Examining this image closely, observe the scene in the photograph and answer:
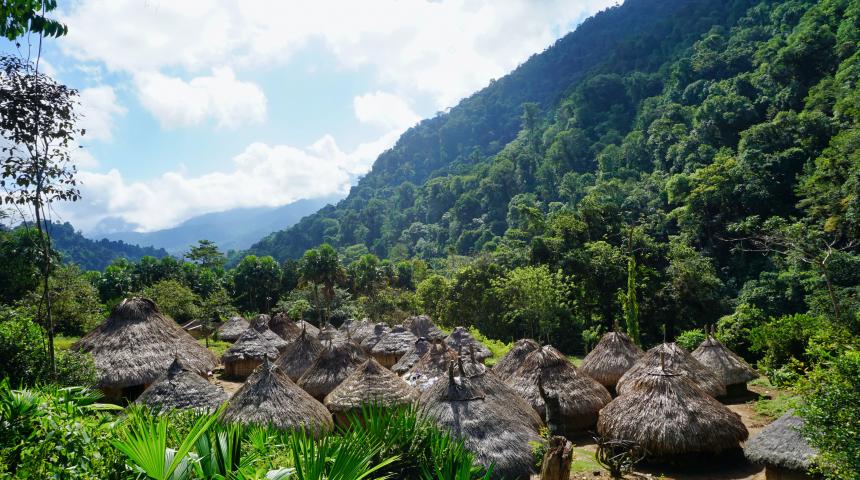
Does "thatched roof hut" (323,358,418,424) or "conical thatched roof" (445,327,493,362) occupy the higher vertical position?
"thatched roof hut" (323,358,418,424)

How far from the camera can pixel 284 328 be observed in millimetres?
27469

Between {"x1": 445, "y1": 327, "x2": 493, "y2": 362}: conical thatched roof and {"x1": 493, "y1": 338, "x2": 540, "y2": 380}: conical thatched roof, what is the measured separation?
3812 mm

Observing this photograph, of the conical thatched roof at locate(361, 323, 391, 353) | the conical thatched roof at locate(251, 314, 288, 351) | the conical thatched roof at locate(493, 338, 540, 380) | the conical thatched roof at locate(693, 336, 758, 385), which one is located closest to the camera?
the conical thatched roof at locate(493, 338, 540, 380)

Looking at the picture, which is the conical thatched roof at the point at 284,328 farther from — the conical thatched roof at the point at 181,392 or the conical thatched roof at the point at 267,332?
the conical thatched roof at the point at 181,392

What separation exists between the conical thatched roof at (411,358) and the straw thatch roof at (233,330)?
46.5 feet

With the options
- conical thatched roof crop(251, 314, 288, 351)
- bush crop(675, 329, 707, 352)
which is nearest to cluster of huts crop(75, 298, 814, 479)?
bush crop(675, 329, 707, 352)

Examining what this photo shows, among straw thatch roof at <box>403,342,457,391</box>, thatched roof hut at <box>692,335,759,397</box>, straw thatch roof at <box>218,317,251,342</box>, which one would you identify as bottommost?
thatched roof hut at <box>692,335,759,397</box>

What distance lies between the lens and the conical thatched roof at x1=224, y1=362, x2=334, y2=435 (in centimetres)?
1146

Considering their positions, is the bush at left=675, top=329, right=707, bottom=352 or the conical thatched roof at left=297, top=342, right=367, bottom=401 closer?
the conical thatched roof at left=297, top=342, right=367, bottom=401

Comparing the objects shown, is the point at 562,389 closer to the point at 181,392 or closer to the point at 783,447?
the point at 783,447

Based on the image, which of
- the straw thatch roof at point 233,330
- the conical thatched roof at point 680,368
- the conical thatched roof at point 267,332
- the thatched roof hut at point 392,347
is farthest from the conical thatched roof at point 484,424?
the straw thatch roof at point 233,330

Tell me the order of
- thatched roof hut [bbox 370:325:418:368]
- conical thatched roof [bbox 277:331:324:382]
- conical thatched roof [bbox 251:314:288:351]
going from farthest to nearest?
conical thatched roof [bbox 251:314:288:351] < thatched roof hut [bbox 370:325:418:368] < conical thatched roof [bbox 277:331:324:382]

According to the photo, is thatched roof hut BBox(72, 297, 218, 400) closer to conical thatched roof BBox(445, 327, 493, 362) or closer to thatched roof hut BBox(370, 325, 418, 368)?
thatched roof hut BBox(370, 325, 418, 368)

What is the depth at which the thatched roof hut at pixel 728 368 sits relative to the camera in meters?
16.5
